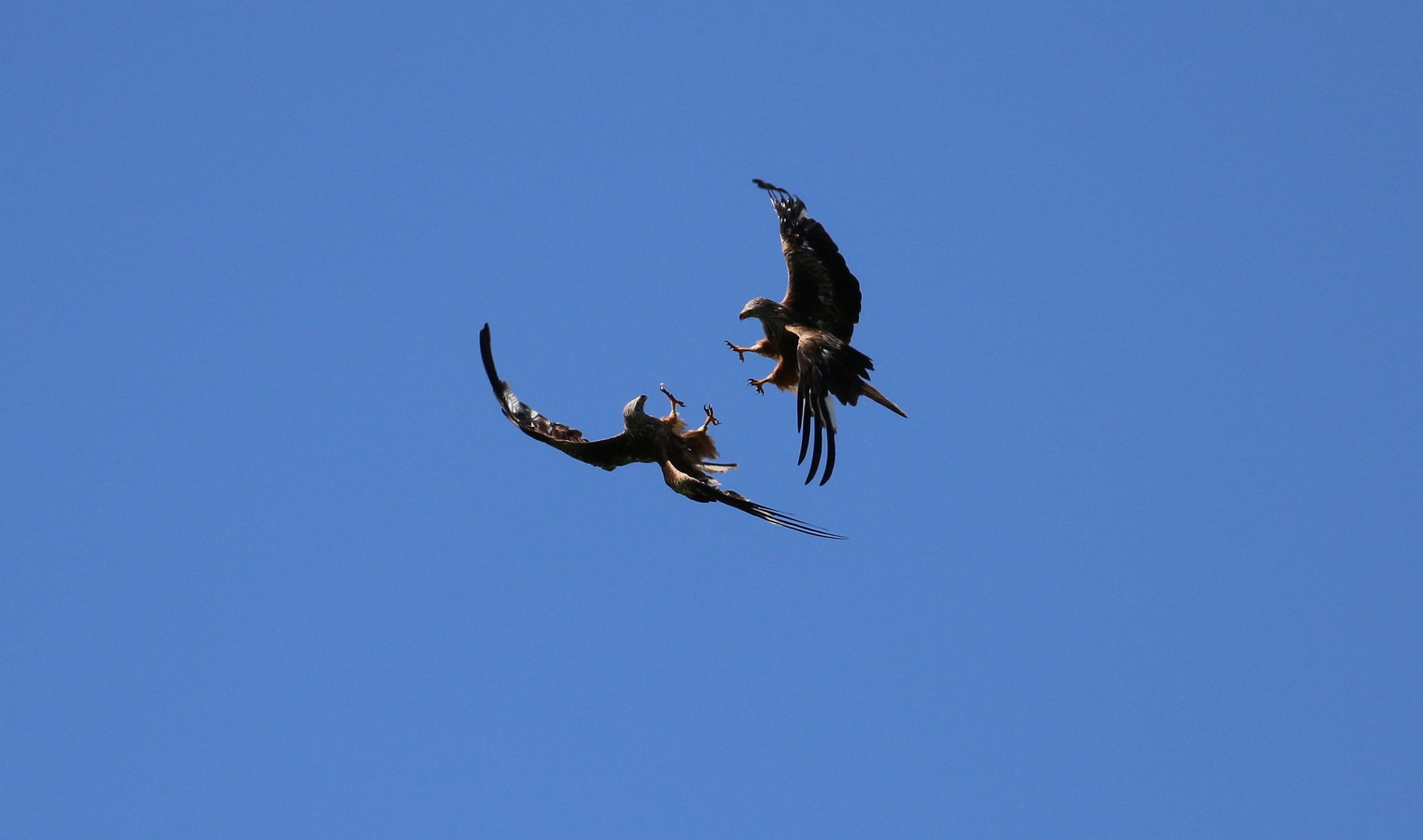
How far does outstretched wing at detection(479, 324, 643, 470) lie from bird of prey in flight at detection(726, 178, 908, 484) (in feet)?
6.76

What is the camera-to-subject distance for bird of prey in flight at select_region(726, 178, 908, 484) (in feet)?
57.9

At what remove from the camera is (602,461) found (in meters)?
17.8

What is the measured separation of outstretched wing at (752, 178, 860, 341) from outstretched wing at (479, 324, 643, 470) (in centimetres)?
394

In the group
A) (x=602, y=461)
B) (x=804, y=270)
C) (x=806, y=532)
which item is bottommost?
(x=806, y=532)

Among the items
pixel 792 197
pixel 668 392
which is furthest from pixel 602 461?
pixel 792 197

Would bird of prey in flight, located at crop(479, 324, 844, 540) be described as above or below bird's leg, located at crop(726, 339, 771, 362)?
below

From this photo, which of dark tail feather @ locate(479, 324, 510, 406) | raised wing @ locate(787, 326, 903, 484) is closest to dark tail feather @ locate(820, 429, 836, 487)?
raised wing @ locate(787, 326, 903, 484)

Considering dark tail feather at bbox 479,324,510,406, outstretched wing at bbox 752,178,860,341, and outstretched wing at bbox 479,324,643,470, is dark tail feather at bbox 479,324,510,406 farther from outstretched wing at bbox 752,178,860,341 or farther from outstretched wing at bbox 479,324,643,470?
outstretched wing at bbox 752,178,860,341

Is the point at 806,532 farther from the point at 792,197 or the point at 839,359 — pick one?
the point at 792,197

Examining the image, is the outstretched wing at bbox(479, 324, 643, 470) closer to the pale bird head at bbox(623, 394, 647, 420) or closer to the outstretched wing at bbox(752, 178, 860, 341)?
the pale bird head at bbox(623, 394, 647, 420)

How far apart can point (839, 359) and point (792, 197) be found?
14.0 ft

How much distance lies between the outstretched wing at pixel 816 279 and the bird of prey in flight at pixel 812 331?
0.01 m

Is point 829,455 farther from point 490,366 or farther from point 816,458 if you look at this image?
point 490,366

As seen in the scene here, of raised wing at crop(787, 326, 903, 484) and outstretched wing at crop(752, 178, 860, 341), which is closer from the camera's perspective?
raised wing at crop(787, 326, 903, 484)
